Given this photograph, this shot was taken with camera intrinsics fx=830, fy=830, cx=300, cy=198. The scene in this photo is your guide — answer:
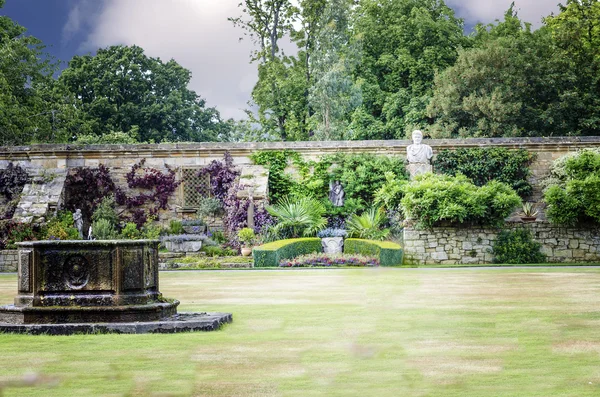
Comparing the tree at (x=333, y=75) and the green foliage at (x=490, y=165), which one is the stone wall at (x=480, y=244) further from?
the tree at (x=333, y=75)

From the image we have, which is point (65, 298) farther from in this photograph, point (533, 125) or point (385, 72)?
point (385, 72)

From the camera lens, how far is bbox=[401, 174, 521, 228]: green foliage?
763 inches

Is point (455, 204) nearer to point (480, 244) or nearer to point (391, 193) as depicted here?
point (480, 244)

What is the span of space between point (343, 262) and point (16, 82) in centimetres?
2028

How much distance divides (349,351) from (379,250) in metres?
12.4

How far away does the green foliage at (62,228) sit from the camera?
21.4 metres

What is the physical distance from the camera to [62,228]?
861 inches

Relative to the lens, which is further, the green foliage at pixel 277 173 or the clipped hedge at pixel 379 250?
the green foliage at pixel 277 173

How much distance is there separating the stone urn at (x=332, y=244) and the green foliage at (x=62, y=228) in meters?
6.56

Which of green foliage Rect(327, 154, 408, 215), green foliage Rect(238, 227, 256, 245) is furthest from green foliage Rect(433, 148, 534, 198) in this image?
green foliage Rect(238, 227, 256, 245)

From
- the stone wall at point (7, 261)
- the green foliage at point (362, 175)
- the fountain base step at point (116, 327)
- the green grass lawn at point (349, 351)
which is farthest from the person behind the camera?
the green foliage at point (362, 175)

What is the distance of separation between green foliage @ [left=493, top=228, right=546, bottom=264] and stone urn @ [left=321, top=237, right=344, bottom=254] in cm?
379

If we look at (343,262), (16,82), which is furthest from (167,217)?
(16,82)

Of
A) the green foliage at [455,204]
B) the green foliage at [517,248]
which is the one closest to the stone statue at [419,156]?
the green foliage at [455,204]
